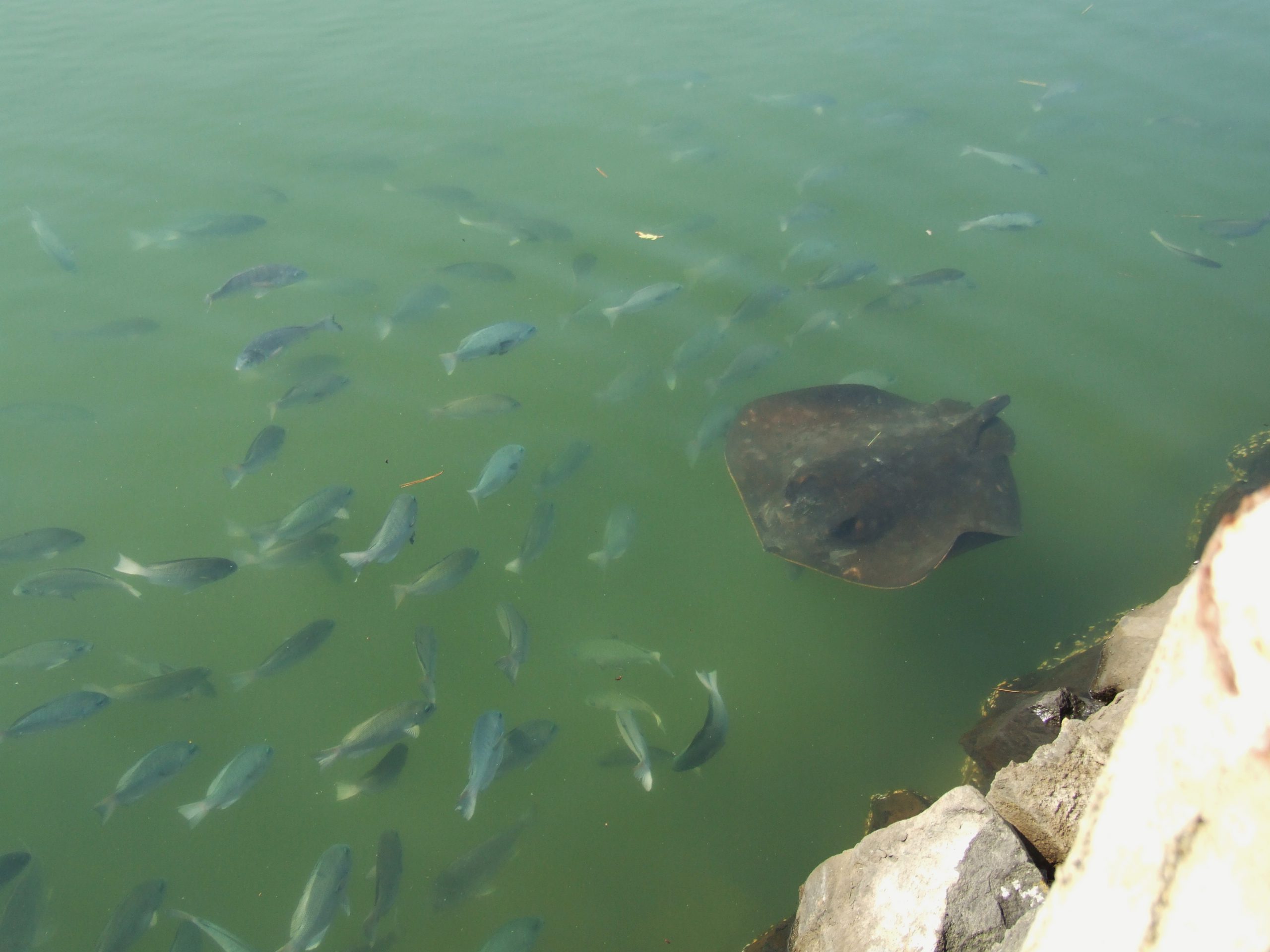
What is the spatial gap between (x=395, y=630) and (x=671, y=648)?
1658 millimetres

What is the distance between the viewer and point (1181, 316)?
629cm

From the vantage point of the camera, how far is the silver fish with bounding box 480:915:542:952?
3.19 metres

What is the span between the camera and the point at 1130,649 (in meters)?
3.46

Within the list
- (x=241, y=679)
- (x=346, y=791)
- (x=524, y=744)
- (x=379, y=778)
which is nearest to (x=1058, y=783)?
(x=524, y=744)

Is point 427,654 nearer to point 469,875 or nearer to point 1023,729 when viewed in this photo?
point 469,875

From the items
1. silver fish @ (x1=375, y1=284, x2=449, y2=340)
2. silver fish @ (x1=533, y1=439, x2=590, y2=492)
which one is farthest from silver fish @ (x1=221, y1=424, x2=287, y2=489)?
silver fish @ (x1=533, y1=439, x2=590, y2=492)

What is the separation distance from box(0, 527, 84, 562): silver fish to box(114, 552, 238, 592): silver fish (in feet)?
1.95

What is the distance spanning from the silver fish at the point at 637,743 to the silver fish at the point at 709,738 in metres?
0.20

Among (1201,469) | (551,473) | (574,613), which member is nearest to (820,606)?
(574,613)

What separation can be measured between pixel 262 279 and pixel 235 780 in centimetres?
385

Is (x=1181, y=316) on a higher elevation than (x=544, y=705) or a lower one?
higher

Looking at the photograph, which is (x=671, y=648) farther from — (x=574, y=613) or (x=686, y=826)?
(x=686, y=826)

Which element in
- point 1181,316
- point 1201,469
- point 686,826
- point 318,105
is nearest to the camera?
point 686,826

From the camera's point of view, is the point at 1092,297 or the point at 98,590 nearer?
the point at 98,590
